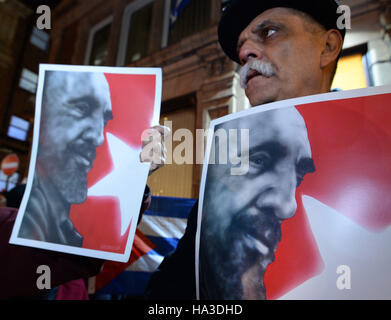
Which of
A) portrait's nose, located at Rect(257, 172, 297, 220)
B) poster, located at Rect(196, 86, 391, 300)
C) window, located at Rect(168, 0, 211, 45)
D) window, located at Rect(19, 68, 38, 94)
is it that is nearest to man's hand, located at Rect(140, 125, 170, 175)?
poster, located at Rect(196, 86, 391, 300)

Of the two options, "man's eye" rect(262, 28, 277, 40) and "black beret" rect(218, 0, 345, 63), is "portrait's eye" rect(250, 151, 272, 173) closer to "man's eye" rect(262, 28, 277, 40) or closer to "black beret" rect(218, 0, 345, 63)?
"man's eye" rect(262, 28, 277, 40)

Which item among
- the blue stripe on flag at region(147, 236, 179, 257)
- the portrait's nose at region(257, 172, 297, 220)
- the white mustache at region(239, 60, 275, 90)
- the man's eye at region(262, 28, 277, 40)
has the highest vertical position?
the man's eye at region(262, 28, 277, 40)

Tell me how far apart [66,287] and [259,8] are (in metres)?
1.84

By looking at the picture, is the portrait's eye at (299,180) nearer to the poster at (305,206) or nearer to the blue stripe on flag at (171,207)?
the poster at (305,206)

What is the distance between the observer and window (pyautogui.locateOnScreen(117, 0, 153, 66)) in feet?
19.1

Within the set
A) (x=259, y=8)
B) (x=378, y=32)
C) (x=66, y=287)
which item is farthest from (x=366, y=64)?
(x=66, y=287)

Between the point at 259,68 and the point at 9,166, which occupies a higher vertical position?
the point at 9,166

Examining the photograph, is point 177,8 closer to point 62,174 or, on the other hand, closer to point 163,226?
point 163,226

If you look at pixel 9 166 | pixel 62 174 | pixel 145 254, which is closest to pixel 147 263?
pixel 145 254

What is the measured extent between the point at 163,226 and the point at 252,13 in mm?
1675

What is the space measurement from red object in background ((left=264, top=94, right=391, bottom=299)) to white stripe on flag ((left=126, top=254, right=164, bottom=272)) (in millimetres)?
1802

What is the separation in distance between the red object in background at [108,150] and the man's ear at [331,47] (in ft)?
1.87

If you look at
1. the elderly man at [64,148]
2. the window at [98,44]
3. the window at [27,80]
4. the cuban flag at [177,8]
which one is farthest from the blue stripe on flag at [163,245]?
the window at [27,80]

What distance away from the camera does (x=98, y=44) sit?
22.7 ft
